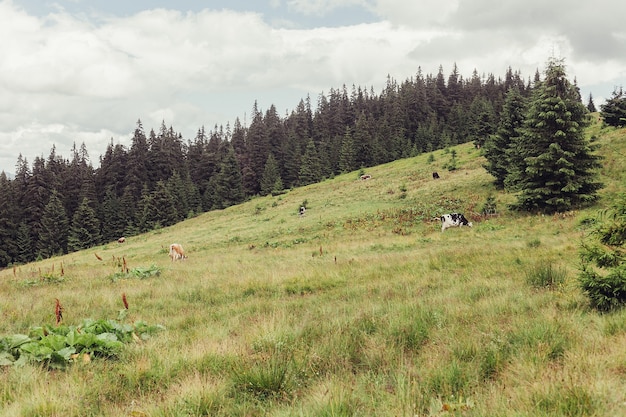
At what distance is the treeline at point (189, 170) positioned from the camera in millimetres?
64375

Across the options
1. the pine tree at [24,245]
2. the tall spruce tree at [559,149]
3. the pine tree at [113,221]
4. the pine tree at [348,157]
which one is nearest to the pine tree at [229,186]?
the pine tree at [113,221]

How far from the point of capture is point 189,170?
290ft

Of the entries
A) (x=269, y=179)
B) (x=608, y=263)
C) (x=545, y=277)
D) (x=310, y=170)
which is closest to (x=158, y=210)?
(x=269, y=179)

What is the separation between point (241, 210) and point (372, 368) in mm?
51749

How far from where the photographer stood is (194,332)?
5.99 metres

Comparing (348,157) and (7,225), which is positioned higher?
(348,157)

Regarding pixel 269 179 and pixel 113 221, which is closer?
pixel 113 221

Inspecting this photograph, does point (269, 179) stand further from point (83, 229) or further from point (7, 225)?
point (7, 225)

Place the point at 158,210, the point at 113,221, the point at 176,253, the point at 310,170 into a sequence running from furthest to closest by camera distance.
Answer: the point at 310,170
the point at 113,221
the point at 158,210
the point at 176,253

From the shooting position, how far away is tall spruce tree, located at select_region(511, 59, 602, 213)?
64.3ft

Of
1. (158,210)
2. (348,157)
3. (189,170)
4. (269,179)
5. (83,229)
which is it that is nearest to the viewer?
(83,229)

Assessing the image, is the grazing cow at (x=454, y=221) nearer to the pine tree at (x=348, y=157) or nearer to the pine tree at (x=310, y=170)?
the pine tree at (x=310, y=170)

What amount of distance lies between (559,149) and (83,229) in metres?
68.2

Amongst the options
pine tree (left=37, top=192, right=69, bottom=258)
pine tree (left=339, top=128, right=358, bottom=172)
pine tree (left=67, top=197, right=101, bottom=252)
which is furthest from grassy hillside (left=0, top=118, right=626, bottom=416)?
pine tree (left=339, top=128, right=358, bottom=172)
